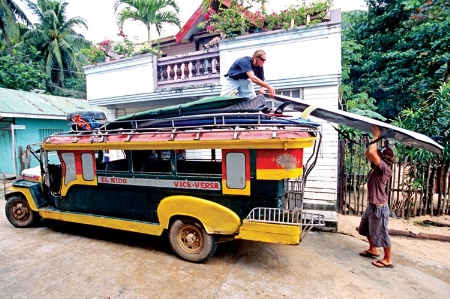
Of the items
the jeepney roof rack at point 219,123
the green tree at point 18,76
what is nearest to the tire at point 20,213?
the jeepney roof rack at point 219,123

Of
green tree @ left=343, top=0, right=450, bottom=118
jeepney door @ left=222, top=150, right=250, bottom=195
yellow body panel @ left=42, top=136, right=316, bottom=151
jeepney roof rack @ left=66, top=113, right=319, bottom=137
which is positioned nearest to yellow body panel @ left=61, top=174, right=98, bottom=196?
yellow body panel @ left=42, top=136, right=316, bottom=151

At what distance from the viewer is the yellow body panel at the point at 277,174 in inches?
134

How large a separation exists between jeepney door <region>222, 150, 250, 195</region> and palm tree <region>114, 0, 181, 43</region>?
780 centimetres

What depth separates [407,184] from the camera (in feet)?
19.0

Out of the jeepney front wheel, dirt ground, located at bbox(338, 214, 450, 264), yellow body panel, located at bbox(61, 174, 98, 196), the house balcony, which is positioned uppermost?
the house balcony

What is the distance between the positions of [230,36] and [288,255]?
5.38 m

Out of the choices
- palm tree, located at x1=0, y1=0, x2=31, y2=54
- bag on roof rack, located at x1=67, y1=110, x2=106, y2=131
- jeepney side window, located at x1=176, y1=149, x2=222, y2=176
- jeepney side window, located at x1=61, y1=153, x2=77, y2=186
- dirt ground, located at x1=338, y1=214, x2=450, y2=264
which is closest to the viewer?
dirt ground, located at x1=338, y1=214, x2=450, y2=264

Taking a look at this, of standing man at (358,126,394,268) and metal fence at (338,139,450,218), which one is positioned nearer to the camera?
standing man at (358,126,394,268)

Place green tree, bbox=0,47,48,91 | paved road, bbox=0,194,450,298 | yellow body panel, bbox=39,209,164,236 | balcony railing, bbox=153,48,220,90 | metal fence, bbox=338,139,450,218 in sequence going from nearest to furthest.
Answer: paved road, bbox=0,194,450,298, yellow body panel, bbox=39,209,164,236, metal fence, bbox=338,139,450,218, balcony railing, bbox=153,48,220,90, green tree, bbox=0,47,48,91

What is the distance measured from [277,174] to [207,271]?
173cm

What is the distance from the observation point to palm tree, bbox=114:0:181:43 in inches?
384

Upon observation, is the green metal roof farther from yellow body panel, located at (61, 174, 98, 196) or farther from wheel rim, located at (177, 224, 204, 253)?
Result: wheel rim, located at (177, 224, 204, 253)

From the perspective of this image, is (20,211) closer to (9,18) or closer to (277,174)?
(277,174)

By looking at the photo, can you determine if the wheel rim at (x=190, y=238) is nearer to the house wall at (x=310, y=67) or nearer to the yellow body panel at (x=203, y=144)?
the yellow body panel at (x=203, y=144)
